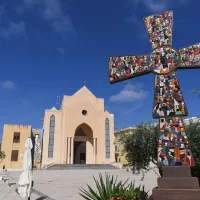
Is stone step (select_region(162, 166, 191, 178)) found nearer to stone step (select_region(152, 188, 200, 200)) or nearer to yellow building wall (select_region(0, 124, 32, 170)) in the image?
stone step (select_region(152, 188, 200, 200))

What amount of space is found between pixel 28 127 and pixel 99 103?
48.2ft

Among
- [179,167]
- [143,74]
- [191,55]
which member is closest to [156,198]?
[179,167]

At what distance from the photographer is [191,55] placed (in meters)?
6.30

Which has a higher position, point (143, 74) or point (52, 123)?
point (52, 123)

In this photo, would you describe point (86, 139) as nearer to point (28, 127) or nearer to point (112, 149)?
point (112, 149)

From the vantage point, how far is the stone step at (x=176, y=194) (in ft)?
15.2

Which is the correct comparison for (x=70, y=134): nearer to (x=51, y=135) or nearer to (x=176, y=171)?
(x=51, y=135)

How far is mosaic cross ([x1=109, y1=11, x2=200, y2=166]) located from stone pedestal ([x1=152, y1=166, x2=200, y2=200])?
0.19 m

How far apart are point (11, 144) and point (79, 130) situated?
12.3 m

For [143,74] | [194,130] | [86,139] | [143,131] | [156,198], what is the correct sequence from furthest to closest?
[86,139]
[143,131]
[194,130]
[143,74]
[156,198]

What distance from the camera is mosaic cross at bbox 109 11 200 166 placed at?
5410 millimetres

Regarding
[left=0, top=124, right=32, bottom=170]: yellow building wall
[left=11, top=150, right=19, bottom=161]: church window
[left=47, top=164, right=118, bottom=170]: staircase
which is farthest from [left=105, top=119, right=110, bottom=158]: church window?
[left=11, top=150, right=19, bottom=161]: church window

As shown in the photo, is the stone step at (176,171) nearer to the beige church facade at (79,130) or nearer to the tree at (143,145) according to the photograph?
the tree at (143,145)

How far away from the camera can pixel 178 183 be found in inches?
197
